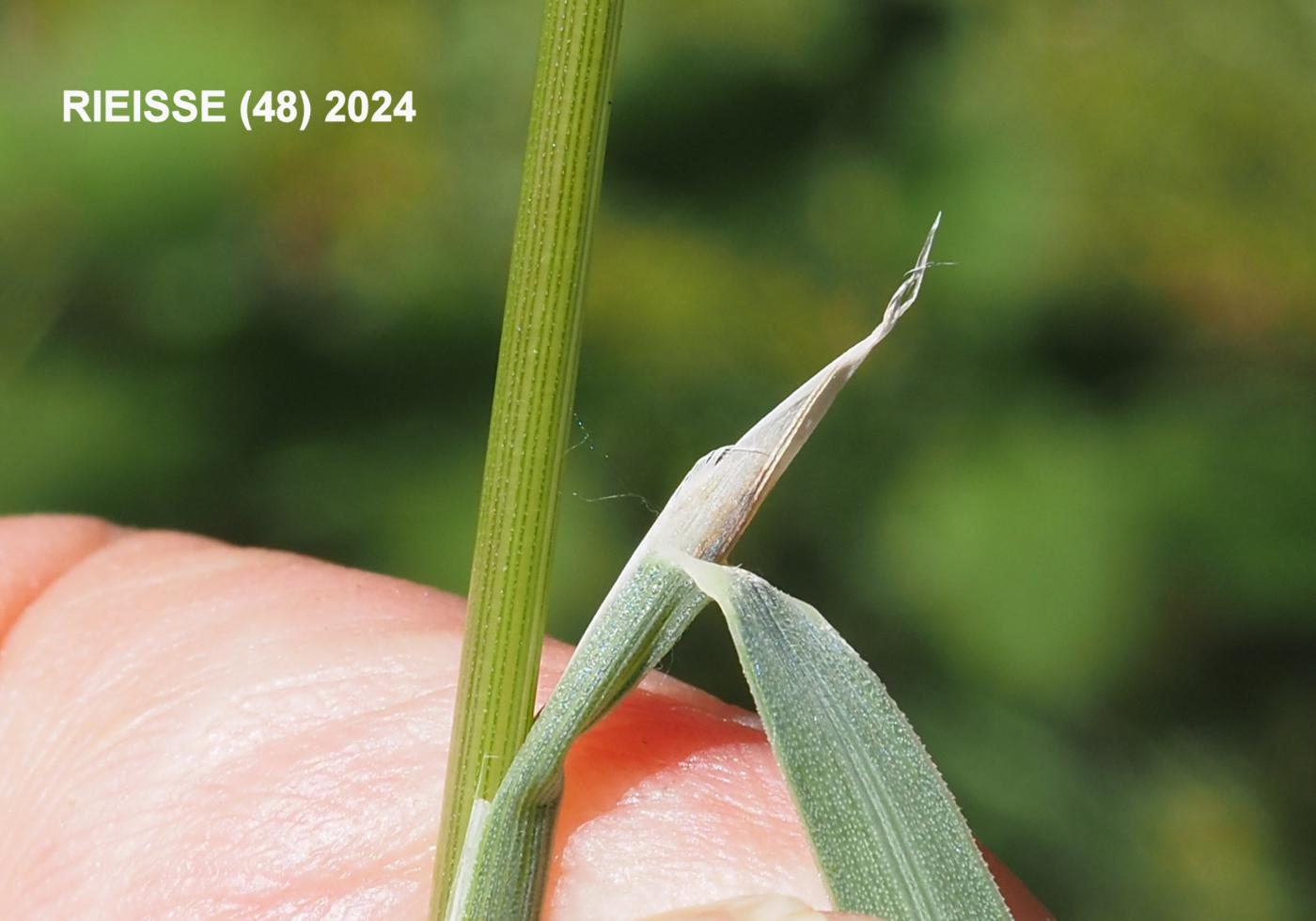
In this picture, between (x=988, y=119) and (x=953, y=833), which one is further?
(x=988, y=119)

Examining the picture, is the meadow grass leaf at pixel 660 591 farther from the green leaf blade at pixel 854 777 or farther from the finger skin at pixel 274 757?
the finger skin at pixel 274 757

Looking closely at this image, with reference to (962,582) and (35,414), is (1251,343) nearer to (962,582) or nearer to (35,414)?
(962,582)

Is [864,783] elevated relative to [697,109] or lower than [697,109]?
lower

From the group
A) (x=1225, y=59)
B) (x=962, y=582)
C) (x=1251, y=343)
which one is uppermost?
(x=1225, y=59)

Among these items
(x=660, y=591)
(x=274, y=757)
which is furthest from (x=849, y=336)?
(x=660, y=591)

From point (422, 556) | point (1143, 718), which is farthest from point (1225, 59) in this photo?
point (422, 556)

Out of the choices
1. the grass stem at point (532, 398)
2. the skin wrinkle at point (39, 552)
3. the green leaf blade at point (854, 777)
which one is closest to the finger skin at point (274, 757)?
the skin wrinkle at point (39, 552)
